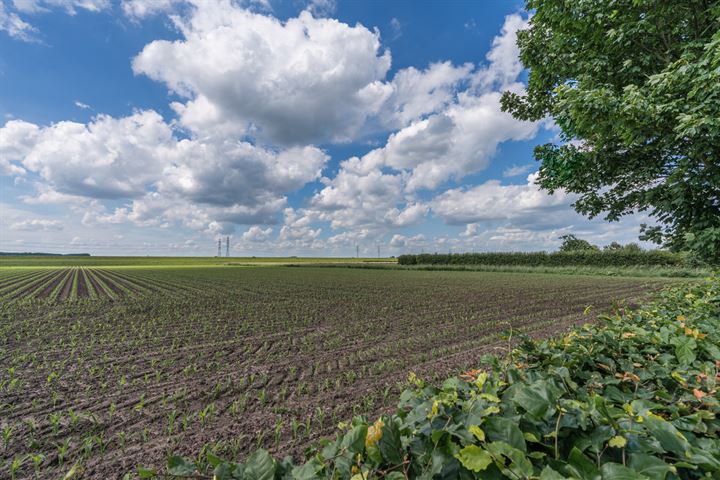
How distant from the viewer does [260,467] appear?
148 centimetres

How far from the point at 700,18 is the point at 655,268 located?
4350 cm

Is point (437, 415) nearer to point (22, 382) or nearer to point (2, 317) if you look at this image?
point (22, 382)

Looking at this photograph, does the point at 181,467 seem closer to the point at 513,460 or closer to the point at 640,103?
the point at 513,460

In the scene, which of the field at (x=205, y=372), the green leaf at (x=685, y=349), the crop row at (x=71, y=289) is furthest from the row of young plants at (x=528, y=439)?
the crop row at (x=71, y=289)

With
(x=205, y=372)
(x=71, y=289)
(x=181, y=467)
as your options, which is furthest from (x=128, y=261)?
(x=181, y=467)

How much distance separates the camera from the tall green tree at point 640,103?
20.1 ft

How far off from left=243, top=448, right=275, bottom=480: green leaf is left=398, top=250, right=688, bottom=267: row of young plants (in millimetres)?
44763

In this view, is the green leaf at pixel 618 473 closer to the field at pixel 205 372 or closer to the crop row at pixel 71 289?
the field at pixel 205 372

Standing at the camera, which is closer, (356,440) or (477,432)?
(477,432)

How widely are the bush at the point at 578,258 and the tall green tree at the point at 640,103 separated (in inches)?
1360

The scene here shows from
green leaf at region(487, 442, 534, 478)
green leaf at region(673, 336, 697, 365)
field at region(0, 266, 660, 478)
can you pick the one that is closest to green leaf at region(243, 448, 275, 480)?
green leaf at region(487, 442, 534, 478)

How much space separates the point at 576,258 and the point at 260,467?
192 ft

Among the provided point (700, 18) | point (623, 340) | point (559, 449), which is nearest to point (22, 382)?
point (559, 449)

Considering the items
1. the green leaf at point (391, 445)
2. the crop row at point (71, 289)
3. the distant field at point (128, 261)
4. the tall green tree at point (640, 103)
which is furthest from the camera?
the distant field at point (128, 261)
